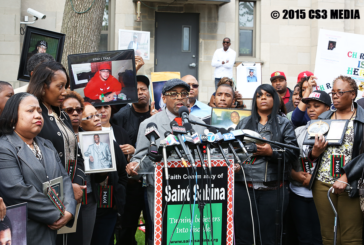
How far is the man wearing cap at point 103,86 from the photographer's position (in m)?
5.42

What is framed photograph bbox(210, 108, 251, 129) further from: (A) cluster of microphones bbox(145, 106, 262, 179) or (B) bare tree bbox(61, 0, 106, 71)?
(B) bare tree bbox(61, 0, 106, 71)

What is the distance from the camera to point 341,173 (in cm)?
462

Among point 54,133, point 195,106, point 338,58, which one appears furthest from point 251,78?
point 54,133

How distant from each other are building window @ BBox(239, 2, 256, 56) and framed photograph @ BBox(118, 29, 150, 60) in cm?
607

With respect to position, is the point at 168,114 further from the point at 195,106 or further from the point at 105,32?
the point at 105,32

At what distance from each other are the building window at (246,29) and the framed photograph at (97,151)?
32.8ft

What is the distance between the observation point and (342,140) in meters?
4.59

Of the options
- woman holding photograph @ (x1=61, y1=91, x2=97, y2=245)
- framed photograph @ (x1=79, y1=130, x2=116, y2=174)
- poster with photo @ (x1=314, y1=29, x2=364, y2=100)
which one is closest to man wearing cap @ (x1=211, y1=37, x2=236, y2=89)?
poster with photo @ (x1=314, y1=29, x2=364, y2=100)

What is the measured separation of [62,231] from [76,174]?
0.55m

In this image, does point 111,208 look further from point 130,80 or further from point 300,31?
point 300,31

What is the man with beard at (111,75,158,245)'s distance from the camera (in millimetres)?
5496

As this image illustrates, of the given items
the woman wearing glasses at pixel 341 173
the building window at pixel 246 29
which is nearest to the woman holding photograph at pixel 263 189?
the woman wearing glasses at pixel 341 173

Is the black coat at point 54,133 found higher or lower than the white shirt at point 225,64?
lower

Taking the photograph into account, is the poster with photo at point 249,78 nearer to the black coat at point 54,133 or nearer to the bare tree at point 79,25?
the bare tree at point 79,25
